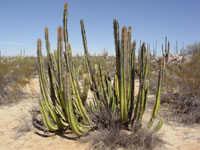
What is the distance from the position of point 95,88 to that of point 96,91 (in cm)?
7

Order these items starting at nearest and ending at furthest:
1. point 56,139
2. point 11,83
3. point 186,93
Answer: point 56,139 → point 186,93 → point 11,83

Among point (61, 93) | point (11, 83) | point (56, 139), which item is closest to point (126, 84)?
point (61, 93)

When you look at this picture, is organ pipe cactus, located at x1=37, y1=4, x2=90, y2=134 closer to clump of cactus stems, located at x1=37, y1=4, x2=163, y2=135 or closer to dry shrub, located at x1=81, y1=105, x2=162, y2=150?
clump of cactus stems, located at x1=37, y1=4, x2=163, y2=135

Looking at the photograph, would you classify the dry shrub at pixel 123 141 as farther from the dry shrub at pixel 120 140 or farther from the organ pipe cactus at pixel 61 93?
the organ pipe cactus at pixel 61 93

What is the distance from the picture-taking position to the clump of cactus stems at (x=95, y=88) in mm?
4091

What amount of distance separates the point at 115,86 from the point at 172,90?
3111 millimetres

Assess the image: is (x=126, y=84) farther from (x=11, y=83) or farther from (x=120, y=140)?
(x=11, y=83)

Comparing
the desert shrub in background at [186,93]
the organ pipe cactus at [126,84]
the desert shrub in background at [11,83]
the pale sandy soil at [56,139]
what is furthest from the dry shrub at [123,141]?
Answer: the desert shrub in background at [11,83]

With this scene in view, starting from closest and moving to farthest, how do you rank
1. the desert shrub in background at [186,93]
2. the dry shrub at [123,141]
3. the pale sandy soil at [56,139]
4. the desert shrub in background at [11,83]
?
the dry shrub at [123,141], the pale sandy soil at [56,139], the desert shrub in background at [186,93], the desert shrub in background at [11,83]

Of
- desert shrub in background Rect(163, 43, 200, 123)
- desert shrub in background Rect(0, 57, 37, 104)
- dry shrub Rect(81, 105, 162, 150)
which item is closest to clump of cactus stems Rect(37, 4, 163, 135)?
dry shrub Rect(81, 105, 162, 150)

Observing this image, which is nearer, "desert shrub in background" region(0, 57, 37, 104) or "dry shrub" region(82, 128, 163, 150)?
"dry shrub" region(82, 128, 163, 150)

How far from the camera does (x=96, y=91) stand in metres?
5.07

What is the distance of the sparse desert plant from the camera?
410 cm

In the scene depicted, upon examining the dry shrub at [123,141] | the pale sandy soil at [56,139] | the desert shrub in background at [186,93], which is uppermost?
the desert shrub in background at [186,93]
